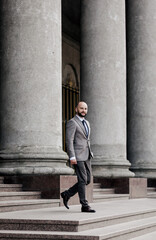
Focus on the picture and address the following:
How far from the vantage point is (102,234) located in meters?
11.6

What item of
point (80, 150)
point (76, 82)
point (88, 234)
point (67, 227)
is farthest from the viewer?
point (76, 82)

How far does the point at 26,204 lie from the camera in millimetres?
15406

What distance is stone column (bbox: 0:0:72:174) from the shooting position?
1769 cm

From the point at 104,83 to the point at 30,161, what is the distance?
713 centimetres

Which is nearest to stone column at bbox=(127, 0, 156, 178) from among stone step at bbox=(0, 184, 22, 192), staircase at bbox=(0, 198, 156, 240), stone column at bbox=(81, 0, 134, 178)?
stone column at bbox=(81, 0, 134, 178)

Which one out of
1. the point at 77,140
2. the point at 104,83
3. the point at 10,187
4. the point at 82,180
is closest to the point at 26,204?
the point at 10,187

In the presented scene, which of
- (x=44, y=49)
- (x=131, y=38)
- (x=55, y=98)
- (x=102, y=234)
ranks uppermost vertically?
(x=131, y=38)

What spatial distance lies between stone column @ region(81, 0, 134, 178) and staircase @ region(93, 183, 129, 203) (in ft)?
2.11

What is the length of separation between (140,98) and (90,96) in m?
5.46

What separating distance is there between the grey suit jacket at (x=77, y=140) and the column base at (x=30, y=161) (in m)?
3.23

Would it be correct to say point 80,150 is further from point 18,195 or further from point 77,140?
point 18,195

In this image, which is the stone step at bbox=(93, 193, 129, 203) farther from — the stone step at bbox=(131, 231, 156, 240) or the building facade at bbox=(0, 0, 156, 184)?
the stone step at bbox=(131, 231, 156, 240)

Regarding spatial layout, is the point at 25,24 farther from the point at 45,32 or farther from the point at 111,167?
the point at 111,167

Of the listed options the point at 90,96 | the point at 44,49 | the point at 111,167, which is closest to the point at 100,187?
the point at 111,167
